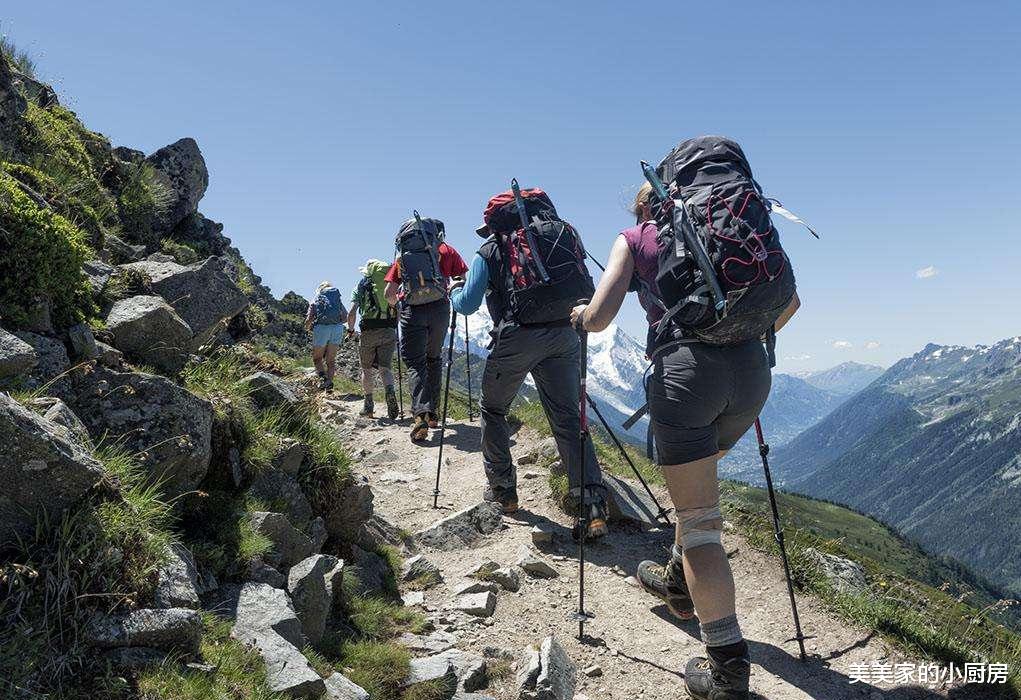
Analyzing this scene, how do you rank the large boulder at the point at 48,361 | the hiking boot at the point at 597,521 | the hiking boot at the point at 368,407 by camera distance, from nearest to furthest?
the large boulder at the point at 48,361
the hiking boot at the point at 597,521
the hiking boot at the point at 368,407

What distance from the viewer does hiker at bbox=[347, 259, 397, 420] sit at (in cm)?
1480

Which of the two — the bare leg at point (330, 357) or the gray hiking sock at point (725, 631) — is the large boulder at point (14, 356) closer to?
the gray hiking sock at point (725, 631)

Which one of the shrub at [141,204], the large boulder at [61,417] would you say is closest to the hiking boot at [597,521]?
the large boulder at [61,417]

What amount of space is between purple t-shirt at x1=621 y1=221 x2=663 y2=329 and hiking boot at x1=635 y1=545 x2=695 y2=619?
255 cm

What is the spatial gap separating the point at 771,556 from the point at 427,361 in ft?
25.1

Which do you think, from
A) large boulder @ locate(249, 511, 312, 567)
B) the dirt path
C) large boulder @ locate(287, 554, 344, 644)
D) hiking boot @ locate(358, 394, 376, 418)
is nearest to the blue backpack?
hiking boot @ locate(358, 394, 376, 418)

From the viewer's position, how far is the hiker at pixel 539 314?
7.39 metres

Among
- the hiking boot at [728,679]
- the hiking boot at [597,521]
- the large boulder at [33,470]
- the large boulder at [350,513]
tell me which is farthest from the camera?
the hiking boot at [597,521]

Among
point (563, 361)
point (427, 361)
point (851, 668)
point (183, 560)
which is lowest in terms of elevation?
point (851, 668)

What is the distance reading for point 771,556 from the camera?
734 centimetres

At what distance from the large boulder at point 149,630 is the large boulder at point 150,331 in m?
2.52

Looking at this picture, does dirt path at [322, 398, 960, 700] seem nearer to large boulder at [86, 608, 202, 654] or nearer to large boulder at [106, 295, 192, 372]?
large boulder at [86, 608, 202, 654]

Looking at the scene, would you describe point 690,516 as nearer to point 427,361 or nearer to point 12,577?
point 12,577

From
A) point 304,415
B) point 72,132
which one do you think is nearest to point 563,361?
point 304,415
